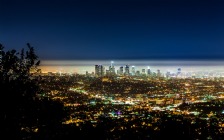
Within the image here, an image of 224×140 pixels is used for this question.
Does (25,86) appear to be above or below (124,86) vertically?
above

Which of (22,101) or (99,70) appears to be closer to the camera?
(22,101)

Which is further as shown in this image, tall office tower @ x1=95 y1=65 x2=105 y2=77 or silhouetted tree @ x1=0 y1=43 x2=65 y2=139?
tall office tower @ x1=95 y1=65 x2=105 y2=77

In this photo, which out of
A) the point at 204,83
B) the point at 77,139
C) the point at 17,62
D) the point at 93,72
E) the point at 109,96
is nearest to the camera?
the point at 17,62

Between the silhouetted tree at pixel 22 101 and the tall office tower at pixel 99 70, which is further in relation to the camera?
the tall office tower at pixel 99 70

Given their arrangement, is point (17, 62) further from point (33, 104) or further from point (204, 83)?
point (204, 83)

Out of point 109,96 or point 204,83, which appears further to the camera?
point 204,83

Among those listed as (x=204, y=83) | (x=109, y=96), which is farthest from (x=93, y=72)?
(x=109, y=96)

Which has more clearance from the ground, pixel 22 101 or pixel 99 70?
pixel 22 101

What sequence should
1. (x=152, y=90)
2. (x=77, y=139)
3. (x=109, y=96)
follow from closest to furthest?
(x=77, y=139)
(x=109, y=96)
(x=152, y=90)

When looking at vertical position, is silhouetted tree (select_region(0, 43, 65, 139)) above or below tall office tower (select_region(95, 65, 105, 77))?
above

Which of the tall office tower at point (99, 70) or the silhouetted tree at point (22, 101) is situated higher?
the silhouetted tree at point (22, 101)

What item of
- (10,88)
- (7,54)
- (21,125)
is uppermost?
(7,54)
